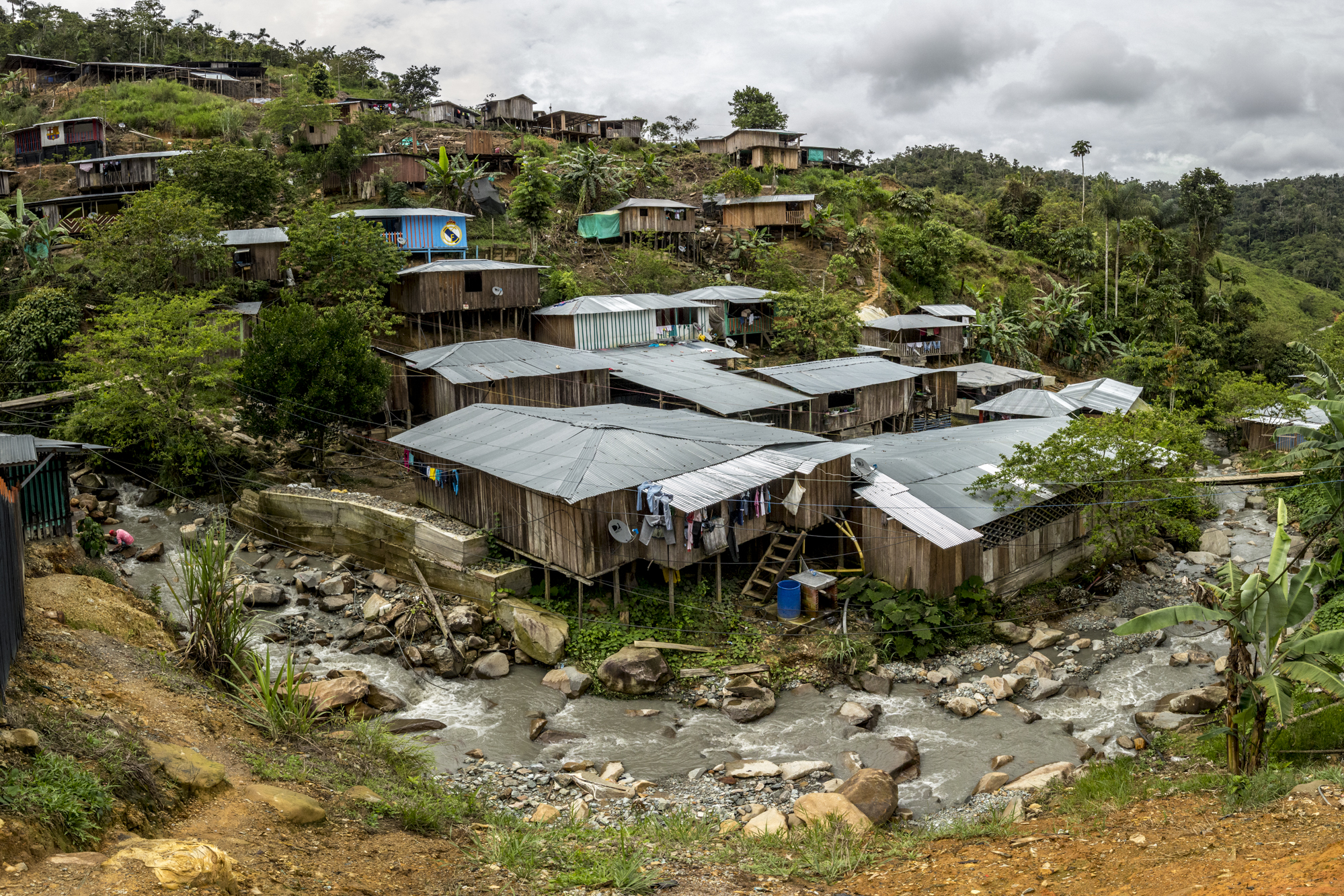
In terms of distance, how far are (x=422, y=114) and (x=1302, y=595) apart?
71.6 m

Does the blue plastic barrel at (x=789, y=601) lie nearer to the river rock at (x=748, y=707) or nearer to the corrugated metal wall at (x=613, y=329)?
the river rock at (x=748, y=707)

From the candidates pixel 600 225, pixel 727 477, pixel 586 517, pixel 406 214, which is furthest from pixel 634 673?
pixel 600 225

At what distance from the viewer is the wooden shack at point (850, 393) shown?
1219 inches

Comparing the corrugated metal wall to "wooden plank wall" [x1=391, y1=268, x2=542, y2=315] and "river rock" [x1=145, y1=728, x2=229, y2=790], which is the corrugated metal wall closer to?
"wooden plank wall" [x1=391, y1=268, x2=542, y2=315]

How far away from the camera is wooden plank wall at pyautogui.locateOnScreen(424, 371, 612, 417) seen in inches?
1147

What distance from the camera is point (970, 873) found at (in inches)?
367

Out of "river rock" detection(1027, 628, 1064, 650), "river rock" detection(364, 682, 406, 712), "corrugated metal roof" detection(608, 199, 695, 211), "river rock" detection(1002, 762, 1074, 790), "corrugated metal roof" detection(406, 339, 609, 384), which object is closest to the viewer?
"river rock" detection(1002, 762, 1074, 790)

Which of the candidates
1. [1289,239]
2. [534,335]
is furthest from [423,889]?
[1289,239]

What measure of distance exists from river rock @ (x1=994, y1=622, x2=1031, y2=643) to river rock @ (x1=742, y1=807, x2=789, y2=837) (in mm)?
9765

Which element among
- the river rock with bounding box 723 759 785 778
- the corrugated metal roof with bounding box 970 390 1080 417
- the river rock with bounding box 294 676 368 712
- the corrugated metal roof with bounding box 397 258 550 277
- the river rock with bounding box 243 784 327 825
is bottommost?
the river rock with bounding box 723 759 785 778

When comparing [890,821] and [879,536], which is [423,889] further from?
[879,536]

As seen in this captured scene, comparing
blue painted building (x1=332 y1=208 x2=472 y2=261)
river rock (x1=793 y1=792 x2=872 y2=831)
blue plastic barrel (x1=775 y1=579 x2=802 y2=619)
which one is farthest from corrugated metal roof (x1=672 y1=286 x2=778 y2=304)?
river rock (x1=793 y1=792 x2=872 y2=831)

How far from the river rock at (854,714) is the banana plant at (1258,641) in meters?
6.06

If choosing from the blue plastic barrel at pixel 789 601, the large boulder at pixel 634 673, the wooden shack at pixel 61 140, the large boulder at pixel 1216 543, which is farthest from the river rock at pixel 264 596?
the wooden shack at pixel 61 140
